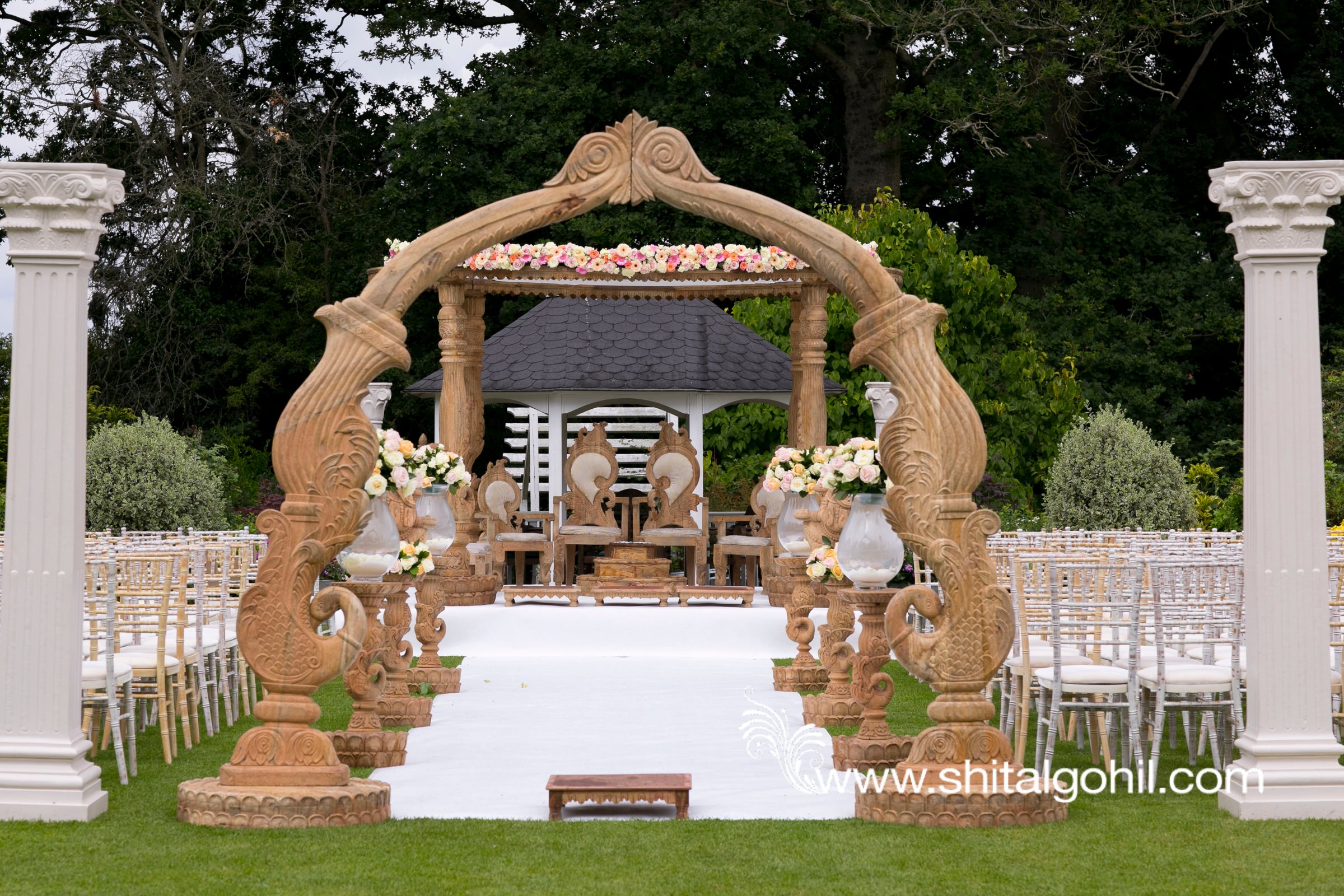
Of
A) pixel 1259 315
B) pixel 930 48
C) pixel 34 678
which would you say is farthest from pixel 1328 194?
pixel 930 48

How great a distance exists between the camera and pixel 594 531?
12.9 metres

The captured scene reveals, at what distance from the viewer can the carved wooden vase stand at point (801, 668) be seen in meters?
9.24

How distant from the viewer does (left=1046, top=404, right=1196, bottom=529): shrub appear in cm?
1365

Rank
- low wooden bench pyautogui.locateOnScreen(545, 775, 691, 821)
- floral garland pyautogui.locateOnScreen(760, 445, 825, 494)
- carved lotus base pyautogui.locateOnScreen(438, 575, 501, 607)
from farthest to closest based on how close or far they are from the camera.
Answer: carved lotus base pyautogui.locateOnScreen(438, 575, 501, 607), floral garland pyautogui.locateOnScreen(760, 445, 825, 494), low wooden bench pyautogui.locateOnScreen(545, 775, 691, 821)

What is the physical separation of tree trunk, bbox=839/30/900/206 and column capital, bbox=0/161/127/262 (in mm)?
16024

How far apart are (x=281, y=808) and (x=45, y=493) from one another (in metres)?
1.60

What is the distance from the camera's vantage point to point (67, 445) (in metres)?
6.01

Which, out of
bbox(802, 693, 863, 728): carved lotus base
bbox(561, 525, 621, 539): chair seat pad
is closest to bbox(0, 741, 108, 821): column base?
bbox(802, 693, 863, 728): carved lotus base

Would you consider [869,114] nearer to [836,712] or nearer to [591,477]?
[591,477]

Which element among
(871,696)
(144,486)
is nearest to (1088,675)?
(871,696)

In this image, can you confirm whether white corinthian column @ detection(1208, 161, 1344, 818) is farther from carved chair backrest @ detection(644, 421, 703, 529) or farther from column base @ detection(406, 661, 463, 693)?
carved chair backrest @ detection(644, 421, 703, 529)

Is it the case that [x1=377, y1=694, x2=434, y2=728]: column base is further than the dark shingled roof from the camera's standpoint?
No

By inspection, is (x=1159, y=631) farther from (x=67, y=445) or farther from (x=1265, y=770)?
(x=67, y=445)

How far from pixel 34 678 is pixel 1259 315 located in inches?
206
